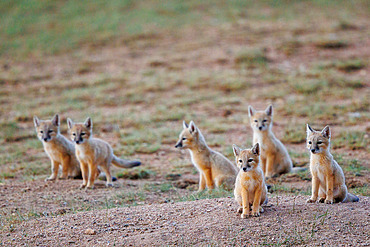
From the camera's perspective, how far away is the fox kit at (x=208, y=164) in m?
8.47

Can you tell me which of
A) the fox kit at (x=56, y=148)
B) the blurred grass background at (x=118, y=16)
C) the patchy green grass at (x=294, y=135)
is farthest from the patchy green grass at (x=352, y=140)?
the blurred grass background at (x=118, y=16)

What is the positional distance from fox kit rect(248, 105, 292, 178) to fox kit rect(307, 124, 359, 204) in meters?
3.17

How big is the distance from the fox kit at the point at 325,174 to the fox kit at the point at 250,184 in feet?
2.59

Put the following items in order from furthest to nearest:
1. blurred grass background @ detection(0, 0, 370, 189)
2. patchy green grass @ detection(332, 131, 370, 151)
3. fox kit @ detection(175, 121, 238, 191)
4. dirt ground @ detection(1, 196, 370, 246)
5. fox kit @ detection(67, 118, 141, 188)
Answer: blurred grass background @ detection(0, 0, 370, 189)
patchy green grass @ detection(332, 131, 370, 151)
fox kit @ detection(67, 118, 141, 188)
fox kit @ detection(175, 121, 238, 191)
dirt ground @ detection(1, 196, 370, 246)

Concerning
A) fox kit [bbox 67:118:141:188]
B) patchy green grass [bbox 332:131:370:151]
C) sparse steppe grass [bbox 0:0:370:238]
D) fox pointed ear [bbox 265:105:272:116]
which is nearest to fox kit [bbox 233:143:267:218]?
sparse steppe grass [bbox 0:0:370:238]

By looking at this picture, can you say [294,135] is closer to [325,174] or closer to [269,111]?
[269,111]

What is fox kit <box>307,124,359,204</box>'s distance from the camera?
6027 mm

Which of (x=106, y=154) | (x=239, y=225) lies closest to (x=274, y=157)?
(x=106, y=154)

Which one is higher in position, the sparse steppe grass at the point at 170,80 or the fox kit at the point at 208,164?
the sparse steppe grass at the point at 170,80

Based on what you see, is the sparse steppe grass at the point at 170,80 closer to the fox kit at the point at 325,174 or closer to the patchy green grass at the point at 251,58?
the patchy green grass at the point at 251,58

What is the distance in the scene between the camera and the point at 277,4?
26.7 m

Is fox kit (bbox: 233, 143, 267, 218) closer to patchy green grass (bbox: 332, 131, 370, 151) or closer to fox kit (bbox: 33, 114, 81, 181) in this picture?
fox kit (bbox: 33, 114, 81, 181)

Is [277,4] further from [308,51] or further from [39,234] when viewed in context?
[39,234]

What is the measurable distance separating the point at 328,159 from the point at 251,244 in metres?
1.67
